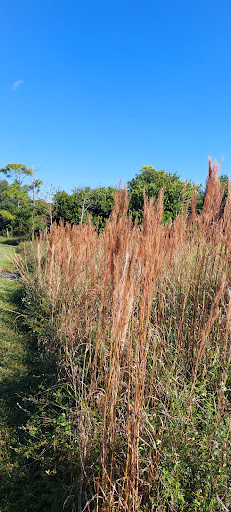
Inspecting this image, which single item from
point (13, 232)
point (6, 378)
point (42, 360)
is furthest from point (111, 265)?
point (13, 232)

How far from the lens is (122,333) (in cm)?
115

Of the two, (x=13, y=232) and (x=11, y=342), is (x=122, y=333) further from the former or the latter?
(x=13, y=232)

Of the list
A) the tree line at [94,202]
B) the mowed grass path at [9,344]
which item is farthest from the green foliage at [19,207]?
the mowed grass path at [9,344]

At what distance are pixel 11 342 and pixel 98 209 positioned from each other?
11.8 meters

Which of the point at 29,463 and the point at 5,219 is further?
the point at 5,219

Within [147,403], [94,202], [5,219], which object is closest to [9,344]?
[147,403]

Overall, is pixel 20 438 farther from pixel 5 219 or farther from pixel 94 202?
pixel 5 219

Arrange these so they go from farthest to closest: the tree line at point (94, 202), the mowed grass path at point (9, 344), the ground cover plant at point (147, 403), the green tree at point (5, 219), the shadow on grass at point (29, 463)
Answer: the green tree at point (5, 219) < the tree line at point (94, 202) < the mowed grass path at point (9, 344) < the shadow on grass at point (29, 463) < the ground cover plant at point (147, 403)

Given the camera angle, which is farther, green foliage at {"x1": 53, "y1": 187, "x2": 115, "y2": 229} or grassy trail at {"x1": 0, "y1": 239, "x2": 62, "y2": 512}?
green foliage at {"x1": 53, "y1": 187, "x2": 115, "y2": 229}

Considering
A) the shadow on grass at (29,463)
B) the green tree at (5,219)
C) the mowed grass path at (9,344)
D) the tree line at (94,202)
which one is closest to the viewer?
the shadow on grass at (29,463)

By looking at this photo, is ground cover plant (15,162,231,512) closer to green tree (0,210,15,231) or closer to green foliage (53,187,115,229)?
green foliage (53,187,115,229)

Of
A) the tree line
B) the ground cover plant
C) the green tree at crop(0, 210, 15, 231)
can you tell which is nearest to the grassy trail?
the ground cover plant

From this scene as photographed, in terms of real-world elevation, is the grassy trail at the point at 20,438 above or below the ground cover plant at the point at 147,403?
below

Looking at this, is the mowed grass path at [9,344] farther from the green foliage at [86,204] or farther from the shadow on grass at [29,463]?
the green foliage at [86,204]
